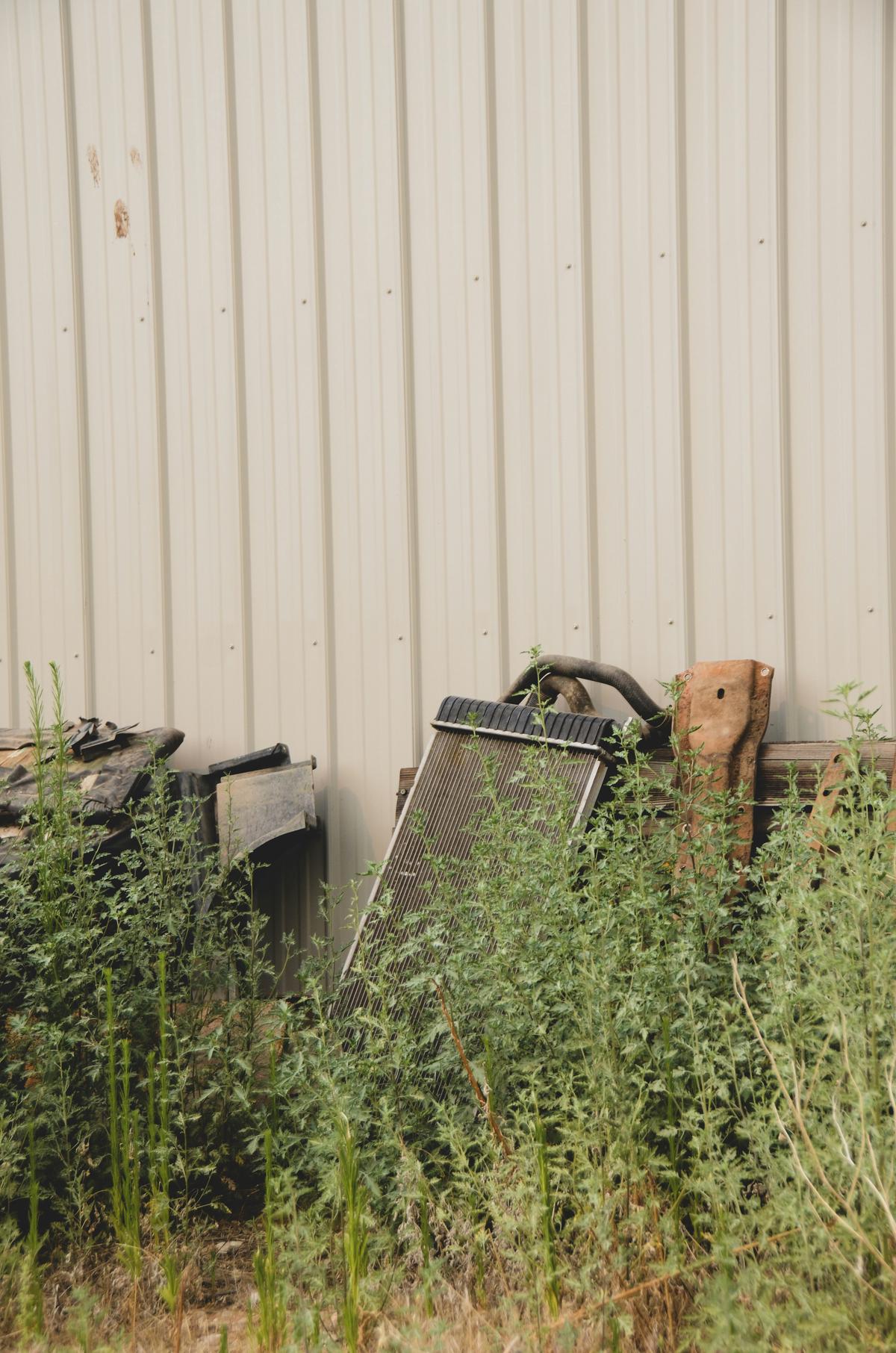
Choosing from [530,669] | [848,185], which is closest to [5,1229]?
[530,669]

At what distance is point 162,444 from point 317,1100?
2453 millimetres

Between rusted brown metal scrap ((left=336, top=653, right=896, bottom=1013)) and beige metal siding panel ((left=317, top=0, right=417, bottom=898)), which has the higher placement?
beige metal siding panel ((left=317, top=0, right=417, bottom=898))

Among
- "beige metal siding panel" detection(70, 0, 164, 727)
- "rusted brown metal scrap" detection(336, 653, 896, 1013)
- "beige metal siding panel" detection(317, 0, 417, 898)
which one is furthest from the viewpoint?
"beige metal siding panel" detection(70, 0, 164, 727)

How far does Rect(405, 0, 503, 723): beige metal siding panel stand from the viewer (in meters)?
3.18

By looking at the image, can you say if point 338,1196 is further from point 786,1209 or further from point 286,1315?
point 786,1209

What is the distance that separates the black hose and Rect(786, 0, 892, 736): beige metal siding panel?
0.41m

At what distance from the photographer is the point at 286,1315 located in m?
1.61

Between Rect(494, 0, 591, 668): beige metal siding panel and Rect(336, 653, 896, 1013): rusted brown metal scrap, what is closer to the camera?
Rect(336, 653, 896, 1013): rusted brown metal scrap

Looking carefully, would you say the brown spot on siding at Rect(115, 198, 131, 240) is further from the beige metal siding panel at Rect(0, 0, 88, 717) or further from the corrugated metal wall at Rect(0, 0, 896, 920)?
the beige metal siding panel at Rect(0, 0, 88, 717)

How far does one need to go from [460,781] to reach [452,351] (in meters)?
1.36

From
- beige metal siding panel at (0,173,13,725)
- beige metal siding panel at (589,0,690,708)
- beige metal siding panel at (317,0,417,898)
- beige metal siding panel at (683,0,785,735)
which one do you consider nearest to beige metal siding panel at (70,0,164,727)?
beige metal siding panel at (0,173,13,725)

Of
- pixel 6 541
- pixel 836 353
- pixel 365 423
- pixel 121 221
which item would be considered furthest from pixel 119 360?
pixel 836 353

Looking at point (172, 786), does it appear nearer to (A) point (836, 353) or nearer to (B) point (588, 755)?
(B) point (588, 755)

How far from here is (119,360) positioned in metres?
3.64
